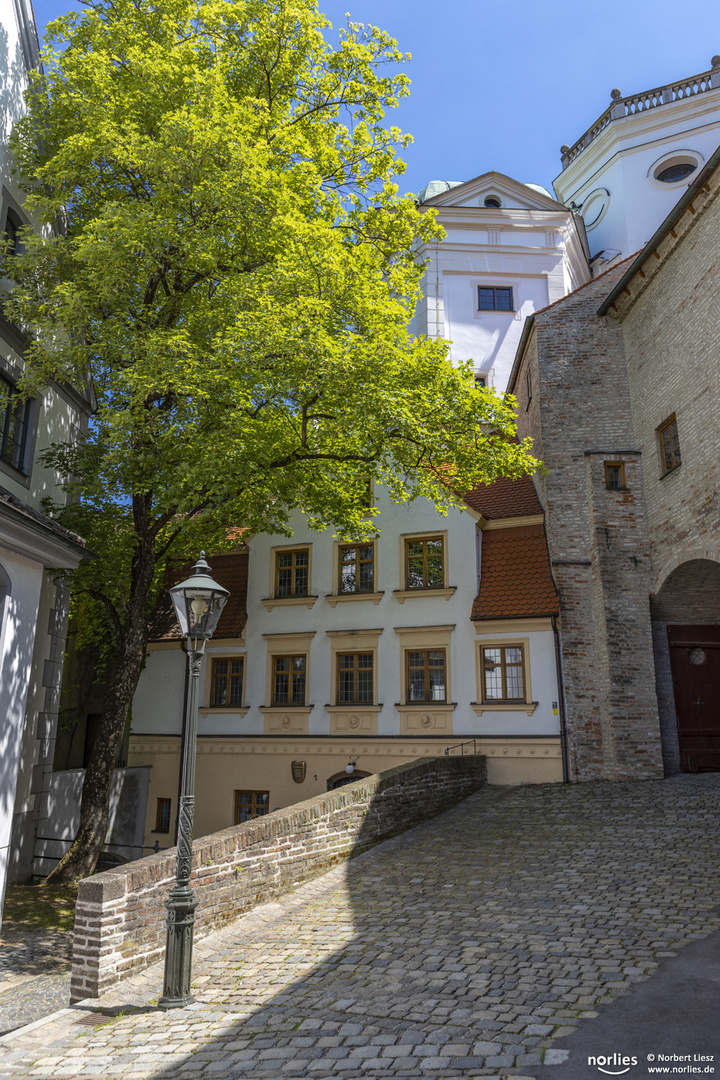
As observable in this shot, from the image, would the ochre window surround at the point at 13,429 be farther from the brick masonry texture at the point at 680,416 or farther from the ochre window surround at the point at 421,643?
the brick masonry texture at the point at 680,416

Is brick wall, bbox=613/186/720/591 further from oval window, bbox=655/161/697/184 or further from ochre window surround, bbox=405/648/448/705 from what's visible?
oval window, bbox=655/161/697/184

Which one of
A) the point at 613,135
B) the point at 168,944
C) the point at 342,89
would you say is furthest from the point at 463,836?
the point at 613,135

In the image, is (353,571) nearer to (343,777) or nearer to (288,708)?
(288,708)

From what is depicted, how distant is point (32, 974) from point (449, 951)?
4892 mm

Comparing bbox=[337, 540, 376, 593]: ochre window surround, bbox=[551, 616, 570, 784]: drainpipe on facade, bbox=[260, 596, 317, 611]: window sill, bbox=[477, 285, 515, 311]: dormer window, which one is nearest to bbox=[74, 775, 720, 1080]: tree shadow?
bbox=[551, 616, 570, 784]: drainpipe on facade

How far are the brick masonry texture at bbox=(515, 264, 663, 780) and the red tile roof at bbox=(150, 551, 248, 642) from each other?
8558 millimetres

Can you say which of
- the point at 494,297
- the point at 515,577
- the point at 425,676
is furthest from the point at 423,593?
the point at 494,297

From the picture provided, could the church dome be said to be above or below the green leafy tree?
above

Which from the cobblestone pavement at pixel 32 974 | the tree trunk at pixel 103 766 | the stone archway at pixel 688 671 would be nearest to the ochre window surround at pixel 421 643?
the stone archway at pixel 688 671

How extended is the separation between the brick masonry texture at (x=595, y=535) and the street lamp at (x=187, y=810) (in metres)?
11.7

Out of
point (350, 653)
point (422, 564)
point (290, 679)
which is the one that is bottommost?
point (290, 679)

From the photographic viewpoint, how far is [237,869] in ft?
30.2

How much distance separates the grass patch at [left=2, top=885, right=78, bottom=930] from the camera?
11000mm

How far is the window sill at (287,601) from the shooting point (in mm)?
20781
